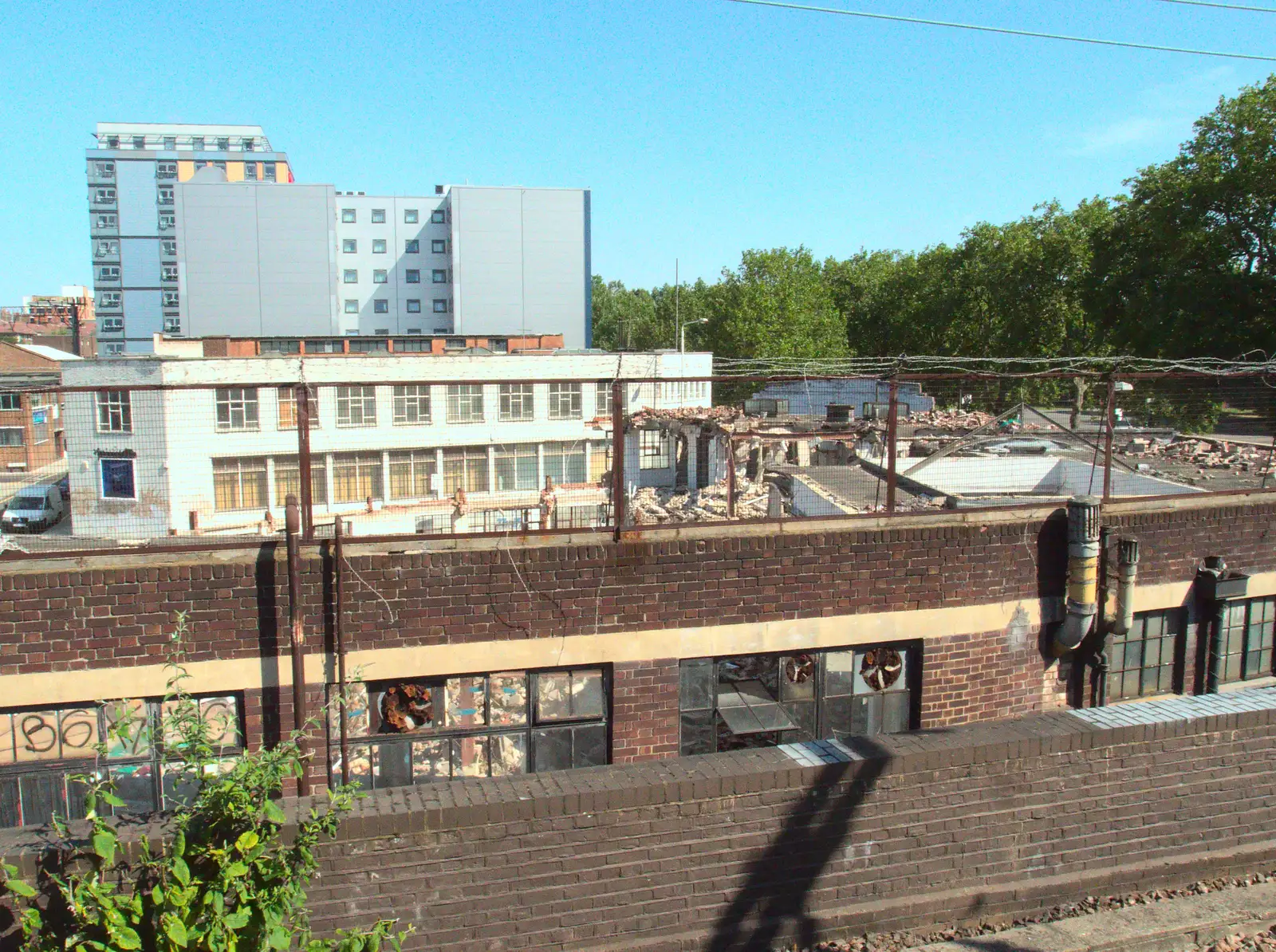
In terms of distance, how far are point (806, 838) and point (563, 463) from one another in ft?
14.7

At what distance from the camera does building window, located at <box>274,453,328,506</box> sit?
9445mm

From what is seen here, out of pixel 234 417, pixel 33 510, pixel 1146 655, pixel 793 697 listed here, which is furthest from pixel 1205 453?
pixel 33 510

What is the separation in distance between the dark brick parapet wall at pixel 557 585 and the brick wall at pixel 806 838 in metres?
2.10

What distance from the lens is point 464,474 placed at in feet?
30.6

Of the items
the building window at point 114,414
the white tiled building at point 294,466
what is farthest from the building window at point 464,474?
the building window at point 114,414

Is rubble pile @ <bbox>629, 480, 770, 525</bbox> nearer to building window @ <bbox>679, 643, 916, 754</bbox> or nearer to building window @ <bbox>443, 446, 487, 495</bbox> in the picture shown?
building window @ <bbox>443, 446, 487, 495</bbox>

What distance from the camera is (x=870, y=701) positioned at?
884 centimetres

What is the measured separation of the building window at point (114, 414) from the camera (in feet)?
26.6

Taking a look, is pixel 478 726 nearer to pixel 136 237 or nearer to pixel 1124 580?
pixel 1124 580

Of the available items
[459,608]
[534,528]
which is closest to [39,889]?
[459,608]

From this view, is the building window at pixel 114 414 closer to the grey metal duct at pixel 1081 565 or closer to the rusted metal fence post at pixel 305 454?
the rusted metal fence post at pixel 305 454

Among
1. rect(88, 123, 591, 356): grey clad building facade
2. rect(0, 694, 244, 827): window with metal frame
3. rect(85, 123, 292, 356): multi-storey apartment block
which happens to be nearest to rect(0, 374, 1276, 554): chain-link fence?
rect(0, 694, 244, 827): window with metal frame

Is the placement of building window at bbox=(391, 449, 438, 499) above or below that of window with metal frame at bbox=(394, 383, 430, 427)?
below

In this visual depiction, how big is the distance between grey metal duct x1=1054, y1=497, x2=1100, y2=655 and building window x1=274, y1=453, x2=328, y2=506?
6.86 metres
